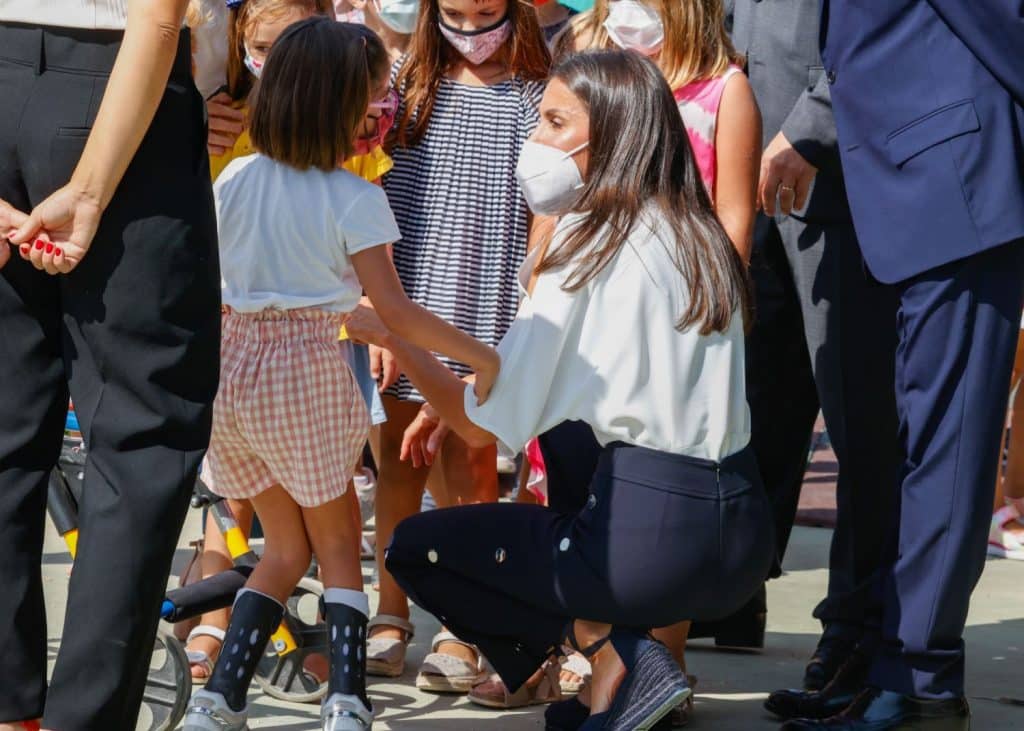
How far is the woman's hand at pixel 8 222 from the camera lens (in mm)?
2600

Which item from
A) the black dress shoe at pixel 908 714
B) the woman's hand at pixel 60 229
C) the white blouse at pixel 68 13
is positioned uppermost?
the white blouse at pixel 68 13

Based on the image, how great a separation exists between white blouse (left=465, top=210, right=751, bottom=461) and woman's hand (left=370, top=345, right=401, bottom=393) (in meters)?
0.73

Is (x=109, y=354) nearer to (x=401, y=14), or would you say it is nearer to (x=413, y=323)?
(x=413, y=323)

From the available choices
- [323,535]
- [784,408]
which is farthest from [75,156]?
[784,408]

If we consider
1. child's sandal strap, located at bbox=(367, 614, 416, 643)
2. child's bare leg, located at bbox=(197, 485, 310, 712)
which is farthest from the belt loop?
child's sandal strap, located at bbox=(367, 614, 416, 643)

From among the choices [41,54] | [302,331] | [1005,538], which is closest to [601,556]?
[302,331]

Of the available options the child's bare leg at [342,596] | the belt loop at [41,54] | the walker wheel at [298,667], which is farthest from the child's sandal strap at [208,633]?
the belt loop at [41,54]

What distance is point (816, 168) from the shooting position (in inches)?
143

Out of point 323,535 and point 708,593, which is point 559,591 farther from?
point 323,535

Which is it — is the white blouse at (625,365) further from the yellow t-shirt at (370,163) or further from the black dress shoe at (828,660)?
the yellow t-shirt at (370,163)

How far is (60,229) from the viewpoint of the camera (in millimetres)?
→ 2574

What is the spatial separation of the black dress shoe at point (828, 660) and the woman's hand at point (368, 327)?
1.29 metres

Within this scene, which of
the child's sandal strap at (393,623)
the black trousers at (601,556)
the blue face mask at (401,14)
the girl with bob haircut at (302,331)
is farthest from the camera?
the blue face mask at (401,14)

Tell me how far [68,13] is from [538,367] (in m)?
1.10
